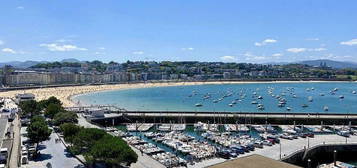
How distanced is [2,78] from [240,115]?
4915 inches

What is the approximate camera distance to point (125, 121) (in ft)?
189

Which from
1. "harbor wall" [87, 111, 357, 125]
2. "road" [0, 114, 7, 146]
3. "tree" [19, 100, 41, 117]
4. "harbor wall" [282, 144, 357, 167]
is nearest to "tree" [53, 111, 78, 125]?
"road" [0, 114, 7, 146]

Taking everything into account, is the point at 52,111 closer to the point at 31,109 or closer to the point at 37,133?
the point at 31,109

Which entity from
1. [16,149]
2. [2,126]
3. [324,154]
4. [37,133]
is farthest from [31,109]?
[324,154]

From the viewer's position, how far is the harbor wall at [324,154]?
1374 inches

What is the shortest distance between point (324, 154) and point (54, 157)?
1115 inches

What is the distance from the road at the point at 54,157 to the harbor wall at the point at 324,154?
21682mm

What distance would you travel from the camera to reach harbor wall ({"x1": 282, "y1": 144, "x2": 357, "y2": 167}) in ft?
115

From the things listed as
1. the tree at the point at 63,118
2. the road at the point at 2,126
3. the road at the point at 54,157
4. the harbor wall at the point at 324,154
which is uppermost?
the tree at the point at 63,118

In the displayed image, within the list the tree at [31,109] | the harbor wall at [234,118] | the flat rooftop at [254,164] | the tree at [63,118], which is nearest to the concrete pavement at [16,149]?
the tree at [31,109]

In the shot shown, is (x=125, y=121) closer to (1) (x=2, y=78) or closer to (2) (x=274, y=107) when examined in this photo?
(2) (x=274, y=107)

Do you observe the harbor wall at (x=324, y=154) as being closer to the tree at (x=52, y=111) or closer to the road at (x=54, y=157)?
the road at (x=54, y=157)

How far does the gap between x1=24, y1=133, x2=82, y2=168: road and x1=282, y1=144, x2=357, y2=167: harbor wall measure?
21.7m

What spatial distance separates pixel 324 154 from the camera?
3750 cm
